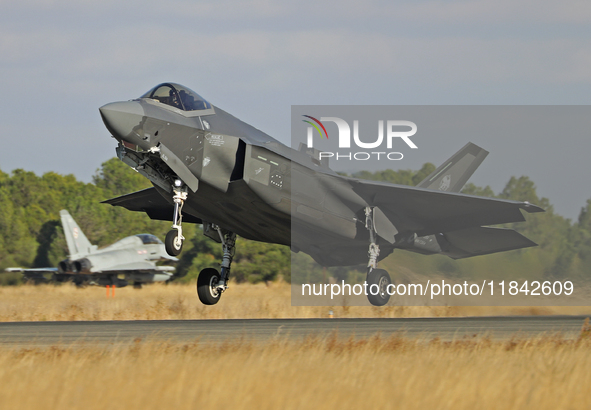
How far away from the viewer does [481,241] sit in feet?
60.4

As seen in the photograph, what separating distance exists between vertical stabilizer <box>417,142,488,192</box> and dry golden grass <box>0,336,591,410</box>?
1132 cm

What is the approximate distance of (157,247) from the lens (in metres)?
37.3

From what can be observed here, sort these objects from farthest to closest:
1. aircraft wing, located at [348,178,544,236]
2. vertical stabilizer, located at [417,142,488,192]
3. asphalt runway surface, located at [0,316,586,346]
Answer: vertical stabilizer, located at [417,142,488,192] → aircraft wing, located at [348,178,544,236] → asphalt runway surface, located at [0,316,586,346]

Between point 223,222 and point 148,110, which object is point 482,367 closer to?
point 148,110

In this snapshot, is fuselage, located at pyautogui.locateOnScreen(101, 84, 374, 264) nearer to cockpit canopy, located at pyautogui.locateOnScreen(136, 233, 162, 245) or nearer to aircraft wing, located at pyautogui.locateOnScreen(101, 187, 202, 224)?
aircraft wing, located at pyautogui.locateOnScreen(101, 187, 202, 224)

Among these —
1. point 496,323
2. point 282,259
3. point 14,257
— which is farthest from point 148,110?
point 14,257

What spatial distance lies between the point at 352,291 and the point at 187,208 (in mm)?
6355

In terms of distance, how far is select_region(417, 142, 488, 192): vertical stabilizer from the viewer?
766 inches

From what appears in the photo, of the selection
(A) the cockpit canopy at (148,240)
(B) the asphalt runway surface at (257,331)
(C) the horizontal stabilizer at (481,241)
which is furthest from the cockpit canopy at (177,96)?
(A) the cockpit canopy at (148,240)

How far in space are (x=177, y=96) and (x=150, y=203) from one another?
17.4 ft

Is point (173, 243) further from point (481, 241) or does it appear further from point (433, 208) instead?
point (481, 241)

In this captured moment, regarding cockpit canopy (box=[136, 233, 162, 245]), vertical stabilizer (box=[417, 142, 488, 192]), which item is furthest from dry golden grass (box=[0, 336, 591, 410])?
cockpit canopy (box=[136, 233, 162, 245])

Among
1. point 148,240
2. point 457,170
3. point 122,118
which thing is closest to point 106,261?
point 148,240

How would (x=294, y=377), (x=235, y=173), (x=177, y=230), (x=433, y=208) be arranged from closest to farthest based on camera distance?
1. (x=294, y=377)
2. (x=177, y=230)
3. (x=235, y=173)
4. (x=433, y=208)
